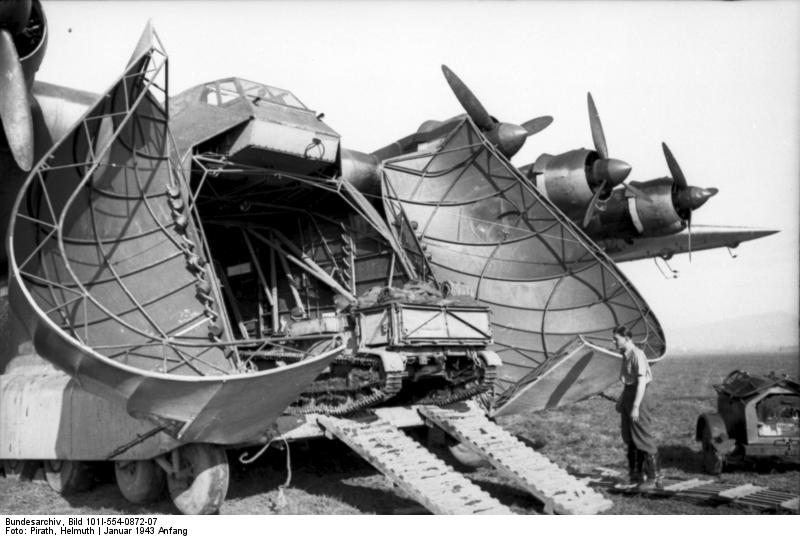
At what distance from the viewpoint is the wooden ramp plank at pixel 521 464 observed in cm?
693

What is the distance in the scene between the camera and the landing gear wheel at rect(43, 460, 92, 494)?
8.70 m

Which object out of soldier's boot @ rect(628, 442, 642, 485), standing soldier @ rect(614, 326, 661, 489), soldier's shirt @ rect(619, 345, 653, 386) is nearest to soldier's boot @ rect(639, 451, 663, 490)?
standing soldier @ rect(614, 326, 661, 489)

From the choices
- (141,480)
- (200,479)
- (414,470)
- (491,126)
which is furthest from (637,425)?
(491,126)

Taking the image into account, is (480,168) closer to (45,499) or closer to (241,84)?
(241,84)

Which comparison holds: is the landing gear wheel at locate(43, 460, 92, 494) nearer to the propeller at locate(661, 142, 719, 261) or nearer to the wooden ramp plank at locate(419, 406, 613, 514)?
the wooden ramp plank at locate(419, 406, 613, 514)

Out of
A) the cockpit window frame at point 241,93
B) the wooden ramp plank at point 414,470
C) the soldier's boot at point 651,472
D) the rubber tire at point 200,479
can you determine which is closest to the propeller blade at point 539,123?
the cockpit window frame at point 241,93

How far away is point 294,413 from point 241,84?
500 cm

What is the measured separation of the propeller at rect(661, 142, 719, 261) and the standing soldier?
19.3ft

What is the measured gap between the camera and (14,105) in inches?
245

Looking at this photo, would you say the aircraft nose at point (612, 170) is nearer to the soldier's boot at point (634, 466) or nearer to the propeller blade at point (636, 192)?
the propeller blade at point (636, 192)

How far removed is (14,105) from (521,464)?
613cm

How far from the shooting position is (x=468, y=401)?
9.64m

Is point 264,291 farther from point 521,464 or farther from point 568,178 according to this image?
point 521,464

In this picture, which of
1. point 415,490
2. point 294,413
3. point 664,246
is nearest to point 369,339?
point 294,413
